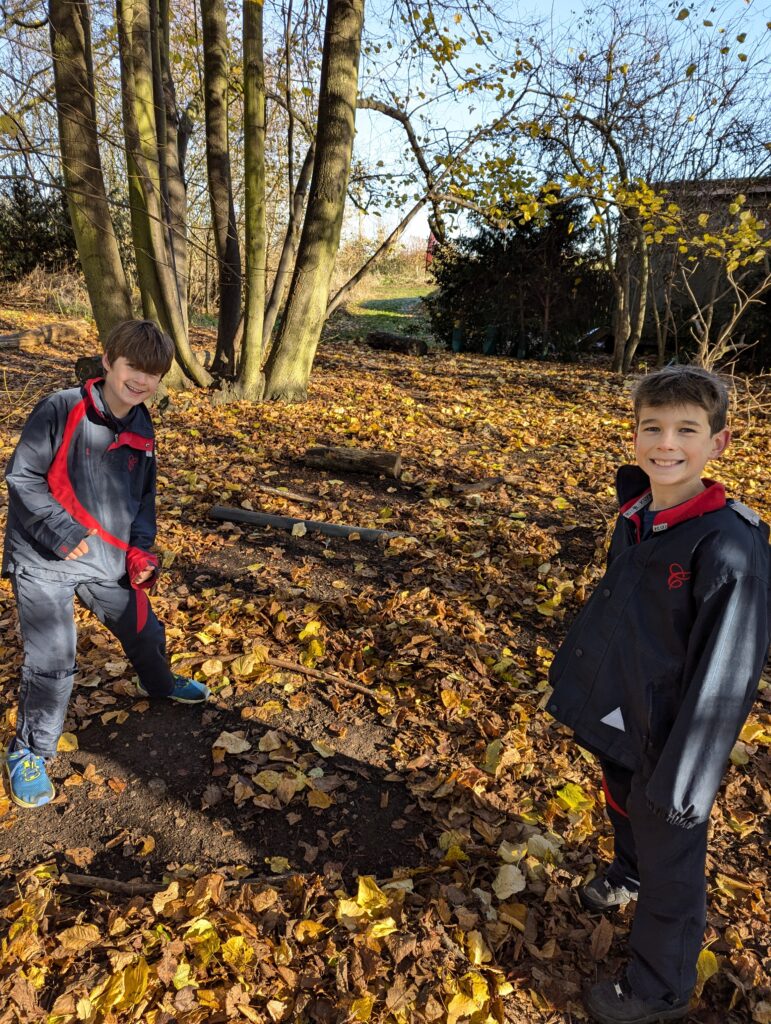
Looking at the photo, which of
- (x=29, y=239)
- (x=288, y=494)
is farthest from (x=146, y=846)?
(x=29, y=239)

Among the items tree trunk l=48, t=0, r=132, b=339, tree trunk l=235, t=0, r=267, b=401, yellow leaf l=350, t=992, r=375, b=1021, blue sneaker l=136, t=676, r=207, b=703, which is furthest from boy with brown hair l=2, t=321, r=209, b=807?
tree trunk l=235, t=0, r=267, b=401

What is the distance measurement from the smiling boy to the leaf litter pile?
1.45 feet

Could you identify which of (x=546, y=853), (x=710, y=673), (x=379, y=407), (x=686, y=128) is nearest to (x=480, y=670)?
(x=546, y=853)

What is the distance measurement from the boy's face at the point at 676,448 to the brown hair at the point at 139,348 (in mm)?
1536

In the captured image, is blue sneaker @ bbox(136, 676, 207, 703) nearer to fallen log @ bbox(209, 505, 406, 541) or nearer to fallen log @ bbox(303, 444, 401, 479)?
fallen log @ bbox(209, 505, 406, 541)

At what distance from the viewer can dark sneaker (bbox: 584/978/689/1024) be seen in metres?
1.72

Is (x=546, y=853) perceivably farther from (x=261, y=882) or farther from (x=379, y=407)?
(x=379, y=407)

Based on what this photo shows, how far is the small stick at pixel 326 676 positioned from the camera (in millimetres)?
3090

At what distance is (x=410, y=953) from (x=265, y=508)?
3623 millimetres

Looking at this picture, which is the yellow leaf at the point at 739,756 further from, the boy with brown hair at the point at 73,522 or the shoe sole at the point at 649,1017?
the boy with brown hair at the point at 73,522

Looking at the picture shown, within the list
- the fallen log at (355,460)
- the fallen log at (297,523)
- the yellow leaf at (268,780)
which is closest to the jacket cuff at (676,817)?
the yellow leaf at (268,780)

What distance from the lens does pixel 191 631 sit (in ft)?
11.8

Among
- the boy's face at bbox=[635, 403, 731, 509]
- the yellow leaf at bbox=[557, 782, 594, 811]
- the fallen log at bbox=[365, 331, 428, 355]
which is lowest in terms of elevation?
the yellow leaf at bbox=[557, 782, 594, 811]

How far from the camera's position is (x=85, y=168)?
683cm
